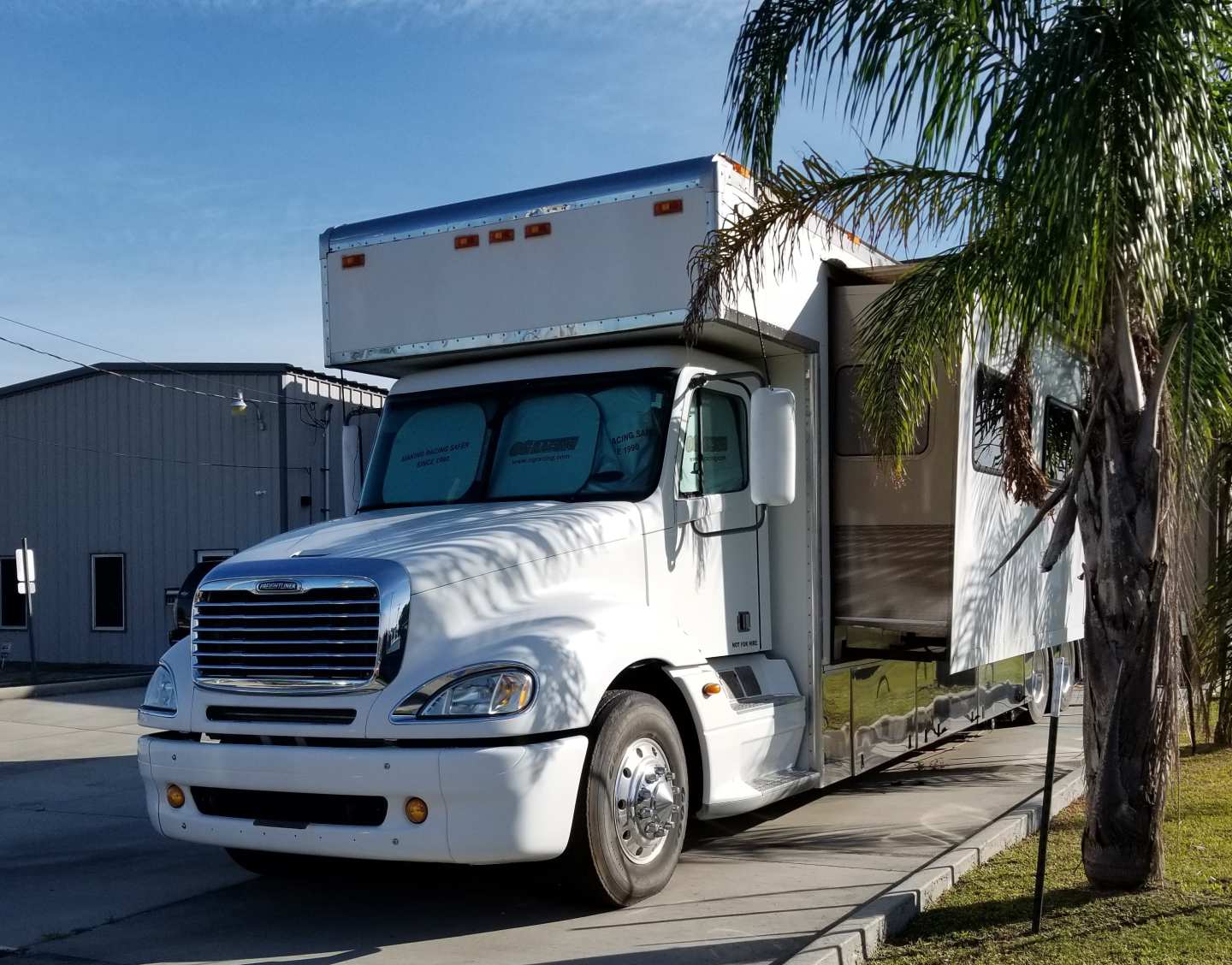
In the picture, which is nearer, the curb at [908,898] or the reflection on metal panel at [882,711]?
the curb at [908,898]

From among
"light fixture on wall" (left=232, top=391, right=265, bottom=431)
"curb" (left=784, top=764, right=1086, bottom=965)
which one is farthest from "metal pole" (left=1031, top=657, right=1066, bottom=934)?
"light fixture on wall" (left=232, top=391, right=265, bottom=431)

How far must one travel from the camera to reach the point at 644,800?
6125 millimetres

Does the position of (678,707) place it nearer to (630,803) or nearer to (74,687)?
(630,803)

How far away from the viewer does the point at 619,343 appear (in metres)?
7.27

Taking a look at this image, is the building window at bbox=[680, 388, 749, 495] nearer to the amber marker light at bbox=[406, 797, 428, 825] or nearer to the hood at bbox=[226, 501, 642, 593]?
the hood at bbox=[226, 501, 642, 593]

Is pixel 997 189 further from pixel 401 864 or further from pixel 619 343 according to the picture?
→ pixel 401 864

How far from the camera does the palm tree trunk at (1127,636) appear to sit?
5895mm

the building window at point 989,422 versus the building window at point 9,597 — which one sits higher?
the building window at point 989,422

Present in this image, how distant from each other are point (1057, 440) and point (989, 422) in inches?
71.9

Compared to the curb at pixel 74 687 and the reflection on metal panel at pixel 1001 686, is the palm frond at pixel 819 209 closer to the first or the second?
the reflection on metal panel at pixel 1001 686

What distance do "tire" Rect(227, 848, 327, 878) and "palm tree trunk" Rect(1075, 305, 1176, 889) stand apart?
3.89 metres

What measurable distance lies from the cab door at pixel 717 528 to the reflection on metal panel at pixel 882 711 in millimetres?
952

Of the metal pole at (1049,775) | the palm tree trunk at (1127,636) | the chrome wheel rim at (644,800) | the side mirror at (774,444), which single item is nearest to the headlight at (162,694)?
the chrome wheel rim at (644,800)

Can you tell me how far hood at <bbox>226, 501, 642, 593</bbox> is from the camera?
236 inches
